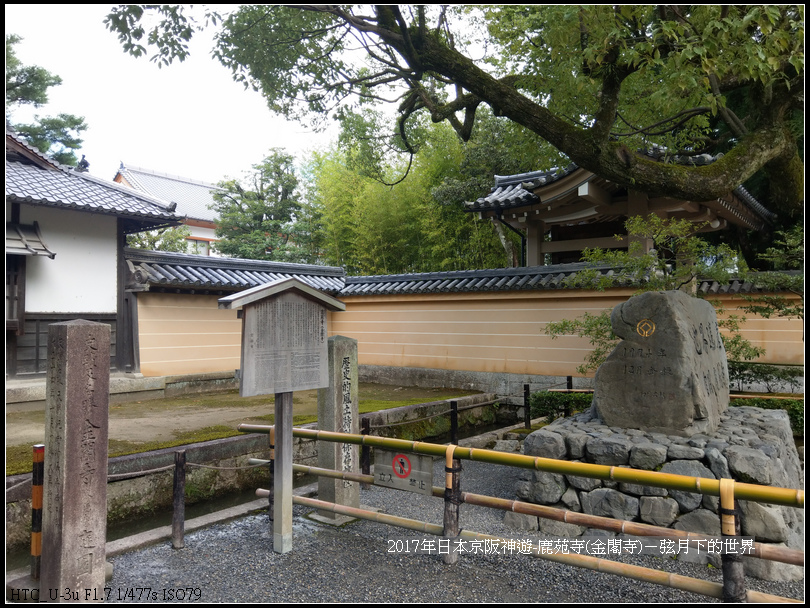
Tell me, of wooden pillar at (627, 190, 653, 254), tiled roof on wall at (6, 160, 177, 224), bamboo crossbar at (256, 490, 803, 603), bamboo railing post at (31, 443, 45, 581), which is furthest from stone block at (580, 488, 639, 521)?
tiled roof on wall at (6, 160, 177, 224)

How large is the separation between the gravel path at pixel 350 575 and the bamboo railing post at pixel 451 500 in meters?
0.20

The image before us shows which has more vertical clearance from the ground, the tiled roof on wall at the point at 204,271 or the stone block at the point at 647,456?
the tiled roof on wall at the point at 204,271

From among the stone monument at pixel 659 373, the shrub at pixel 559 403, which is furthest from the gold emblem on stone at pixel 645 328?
the shrub at pixel 559 403

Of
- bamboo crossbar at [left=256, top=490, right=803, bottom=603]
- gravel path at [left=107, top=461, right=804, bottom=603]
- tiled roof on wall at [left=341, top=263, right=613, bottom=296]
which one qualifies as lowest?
gravel path at [left=107, top=461, right=804, bottom=603]

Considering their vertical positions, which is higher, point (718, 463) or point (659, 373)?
point (659, 373)

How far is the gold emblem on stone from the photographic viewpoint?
5391 mm

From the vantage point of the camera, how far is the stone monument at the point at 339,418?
209 inches

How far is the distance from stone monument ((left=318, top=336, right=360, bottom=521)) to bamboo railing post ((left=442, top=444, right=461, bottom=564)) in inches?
61.3

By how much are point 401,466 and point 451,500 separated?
51cm

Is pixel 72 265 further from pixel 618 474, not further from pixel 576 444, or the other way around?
pixel 618 474

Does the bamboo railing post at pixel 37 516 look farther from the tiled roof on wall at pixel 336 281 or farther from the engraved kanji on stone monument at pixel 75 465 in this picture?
the tiled roof on wall at pixel 336 281

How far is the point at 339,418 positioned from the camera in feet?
17.8

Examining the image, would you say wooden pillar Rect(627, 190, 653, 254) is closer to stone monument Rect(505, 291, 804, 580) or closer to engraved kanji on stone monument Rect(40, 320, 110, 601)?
stone monument Rect(505, 291, 804, 580)

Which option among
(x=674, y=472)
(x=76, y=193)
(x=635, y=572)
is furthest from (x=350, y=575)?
(x=76, y=193)
